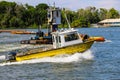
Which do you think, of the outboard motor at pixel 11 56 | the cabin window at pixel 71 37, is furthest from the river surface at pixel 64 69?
the cabin window at pixel 71 37

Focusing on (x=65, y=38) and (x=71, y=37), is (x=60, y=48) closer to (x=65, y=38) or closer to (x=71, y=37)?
(x=65, y=38)

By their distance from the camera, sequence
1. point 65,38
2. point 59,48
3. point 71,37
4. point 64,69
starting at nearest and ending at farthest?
point 64,69 < point 59,48 < point 65,38 < point 71,37

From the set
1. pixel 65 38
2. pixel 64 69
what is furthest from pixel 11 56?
pixel 64 69

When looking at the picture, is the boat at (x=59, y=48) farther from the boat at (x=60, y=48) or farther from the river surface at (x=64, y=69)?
the river surface at (x=64, y=69)

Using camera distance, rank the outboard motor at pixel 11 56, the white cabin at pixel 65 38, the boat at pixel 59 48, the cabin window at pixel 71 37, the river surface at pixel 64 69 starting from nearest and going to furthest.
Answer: the river surface at pixel 64 69
the outboard motor at pixel 11 56
the boat at pixel 59 48
the white cabin at pixel 65 38
the cabin window at pixel 71 37

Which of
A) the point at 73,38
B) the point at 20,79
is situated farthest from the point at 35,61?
the point at 20,79

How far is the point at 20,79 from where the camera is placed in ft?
109

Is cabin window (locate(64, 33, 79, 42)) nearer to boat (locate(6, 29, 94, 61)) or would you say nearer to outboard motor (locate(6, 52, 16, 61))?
boat (locate(6, 29, 94, 61))

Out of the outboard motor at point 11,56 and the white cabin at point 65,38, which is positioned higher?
the white cabin at point 65,38

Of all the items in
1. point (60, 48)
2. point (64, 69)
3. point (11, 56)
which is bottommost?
point (64, 69)

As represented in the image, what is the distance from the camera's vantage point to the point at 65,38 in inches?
1652

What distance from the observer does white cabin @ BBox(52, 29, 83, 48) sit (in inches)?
1645

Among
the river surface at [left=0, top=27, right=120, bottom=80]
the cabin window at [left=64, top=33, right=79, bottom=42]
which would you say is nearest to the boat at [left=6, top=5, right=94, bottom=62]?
the cabin window at [left=64, top=33, right=79, bottom=42]

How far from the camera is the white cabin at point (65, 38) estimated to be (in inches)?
1645
